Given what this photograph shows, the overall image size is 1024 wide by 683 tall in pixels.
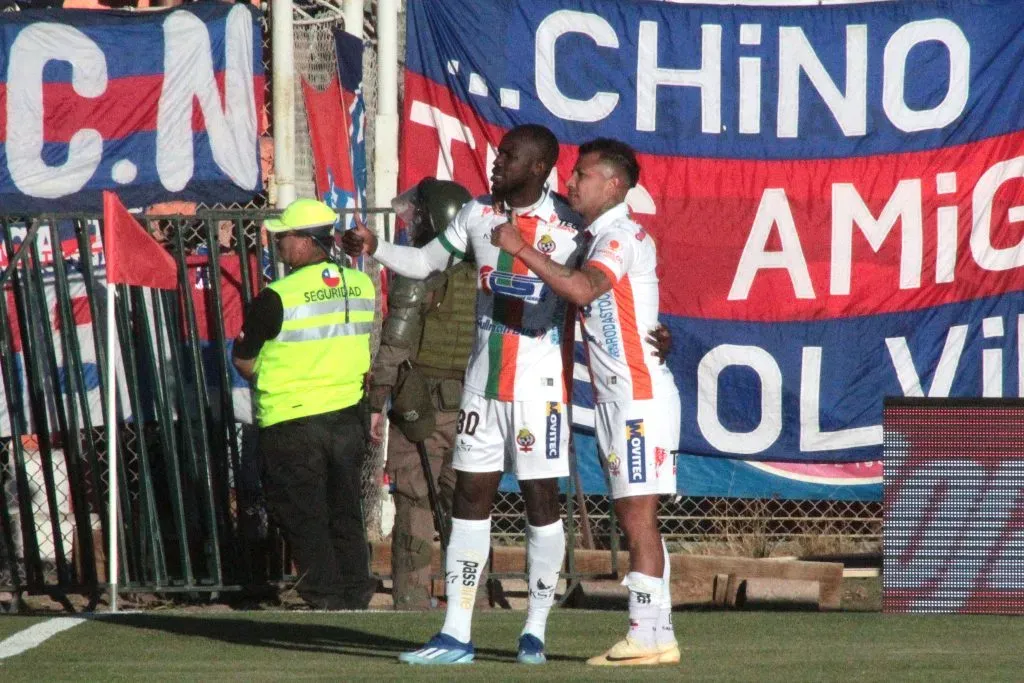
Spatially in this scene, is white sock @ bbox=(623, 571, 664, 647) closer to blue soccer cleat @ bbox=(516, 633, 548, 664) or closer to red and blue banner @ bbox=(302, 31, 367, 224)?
blue soccer cleat @ bbox=(516, 633, 548, 664)

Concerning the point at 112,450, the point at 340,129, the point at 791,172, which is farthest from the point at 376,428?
the point at 791,172

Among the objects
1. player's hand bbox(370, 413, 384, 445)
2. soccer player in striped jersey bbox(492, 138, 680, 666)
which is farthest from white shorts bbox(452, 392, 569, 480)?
player's hand bbox(370, 413, 384, 445)

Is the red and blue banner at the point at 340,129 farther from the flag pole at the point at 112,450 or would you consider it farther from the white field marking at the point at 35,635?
the white field marking at the point at 35,635

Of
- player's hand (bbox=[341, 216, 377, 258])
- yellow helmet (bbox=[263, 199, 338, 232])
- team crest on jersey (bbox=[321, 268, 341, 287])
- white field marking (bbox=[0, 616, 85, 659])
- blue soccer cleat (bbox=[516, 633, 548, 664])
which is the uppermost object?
player's hand (bbox=[341, 216, 377, 258])

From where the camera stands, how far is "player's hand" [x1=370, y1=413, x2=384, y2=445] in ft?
34.3

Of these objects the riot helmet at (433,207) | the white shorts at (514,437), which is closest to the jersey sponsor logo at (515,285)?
the white shorts at (514,437)

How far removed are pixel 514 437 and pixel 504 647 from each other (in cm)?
101

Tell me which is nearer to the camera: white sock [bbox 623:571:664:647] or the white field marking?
white sock [bbox 623:571:664:647]

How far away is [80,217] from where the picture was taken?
9414 mm

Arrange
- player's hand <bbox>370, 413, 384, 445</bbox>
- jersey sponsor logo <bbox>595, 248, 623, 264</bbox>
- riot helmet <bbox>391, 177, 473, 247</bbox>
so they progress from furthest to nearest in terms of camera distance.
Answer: player's hand <bbox>370, 413, 384, 445</bbox>, riot helmet <bbox>391, 177, 473, 247</bbox>, jersey sponsor logo <bbox>595, 248, 623, 264</bbox>

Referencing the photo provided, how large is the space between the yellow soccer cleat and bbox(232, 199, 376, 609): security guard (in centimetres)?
336

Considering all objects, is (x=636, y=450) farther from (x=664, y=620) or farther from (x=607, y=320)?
(x=664, y=620)

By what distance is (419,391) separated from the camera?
29.9ft

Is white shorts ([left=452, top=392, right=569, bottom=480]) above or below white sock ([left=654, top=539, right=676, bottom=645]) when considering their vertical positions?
above
